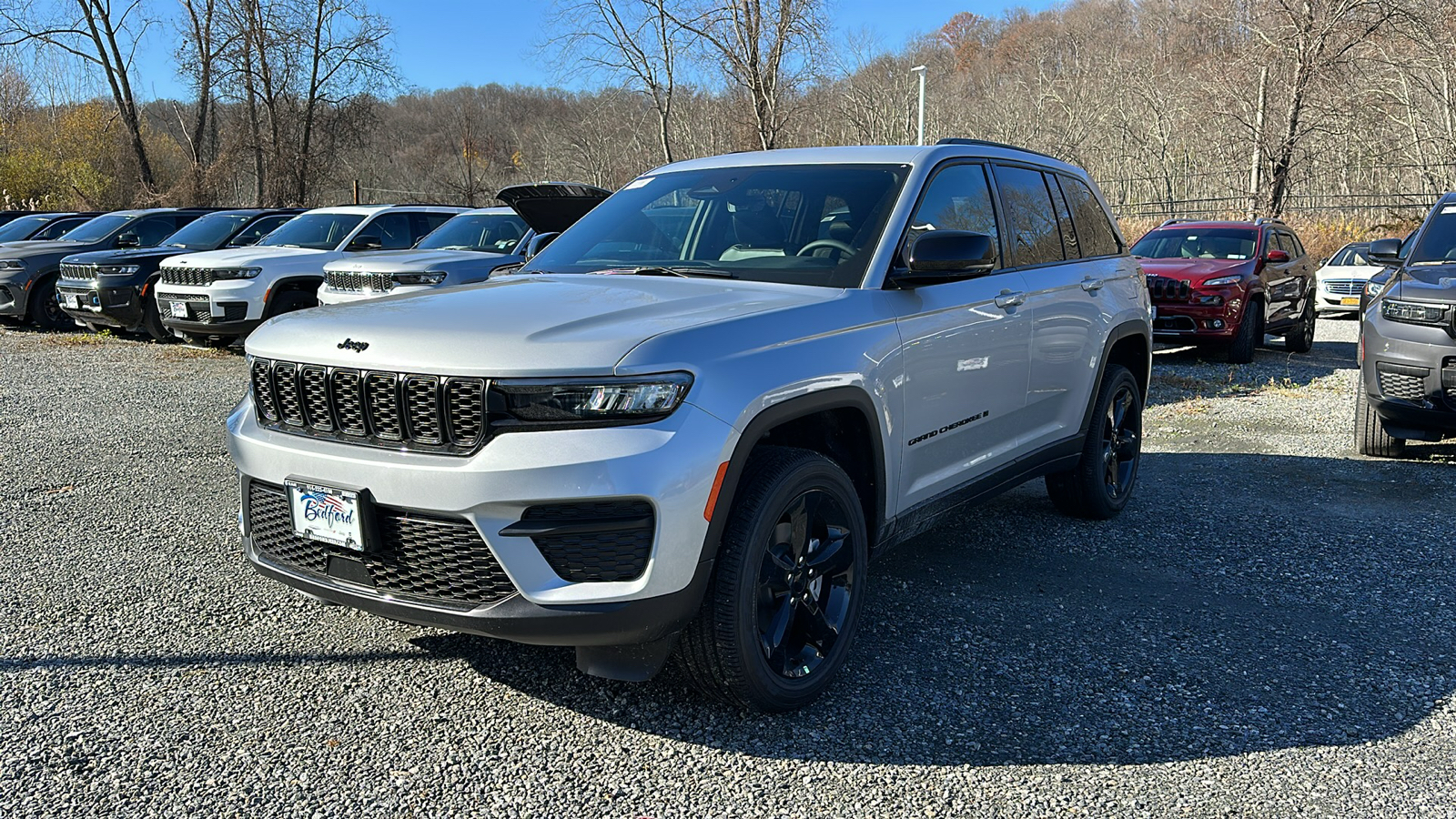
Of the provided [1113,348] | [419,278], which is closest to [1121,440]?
[1113,348]

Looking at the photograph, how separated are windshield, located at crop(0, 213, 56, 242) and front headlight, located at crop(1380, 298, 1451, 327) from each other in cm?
2032

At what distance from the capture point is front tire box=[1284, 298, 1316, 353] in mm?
13977

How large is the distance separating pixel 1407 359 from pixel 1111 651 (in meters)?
4.03

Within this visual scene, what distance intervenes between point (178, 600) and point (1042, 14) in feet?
198

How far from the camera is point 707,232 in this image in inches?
167

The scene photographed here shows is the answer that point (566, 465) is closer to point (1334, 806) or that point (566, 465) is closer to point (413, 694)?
point (413, 694)

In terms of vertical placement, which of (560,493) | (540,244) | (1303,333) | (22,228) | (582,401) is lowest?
(1303,333)

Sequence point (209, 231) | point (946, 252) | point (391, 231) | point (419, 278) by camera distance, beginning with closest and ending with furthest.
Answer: point (946, 252)
point (419, 278)
point (391, 231)
point (209, 231)

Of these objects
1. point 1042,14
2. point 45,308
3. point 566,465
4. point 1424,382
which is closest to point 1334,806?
point 566,465

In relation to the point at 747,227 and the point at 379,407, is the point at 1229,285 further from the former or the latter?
the point at 379,407

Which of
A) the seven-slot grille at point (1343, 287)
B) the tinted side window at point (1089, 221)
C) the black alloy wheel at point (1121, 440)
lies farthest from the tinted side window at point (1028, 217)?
the seven-slot grille at point (1343, 287)

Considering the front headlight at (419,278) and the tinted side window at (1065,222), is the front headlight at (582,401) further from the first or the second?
the front headlight at (419,278)

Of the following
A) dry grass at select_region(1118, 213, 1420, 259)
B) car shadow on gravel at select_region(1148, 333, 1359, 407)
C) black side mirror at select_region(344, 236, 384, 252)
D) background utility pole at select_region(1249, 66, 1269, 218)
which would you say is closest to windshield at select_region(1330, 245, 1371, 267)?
car shadow on gravel at select_region(1148, 333, 1359, 407)

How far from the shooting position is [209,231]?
15.4 meters
